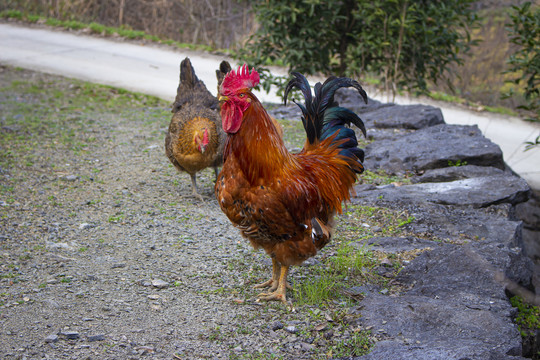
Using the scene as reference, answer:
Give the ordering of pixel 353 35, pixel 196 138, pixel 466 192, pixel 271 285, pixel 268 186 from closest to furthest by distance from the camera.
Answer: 1. pixel 268 186
2. pixel 271 285
3. pixel 196 138
4. pixel 466 192
5. pixel 353 35

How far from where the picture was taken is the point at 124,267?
16.5ft

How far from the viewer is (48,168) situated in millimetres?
7562

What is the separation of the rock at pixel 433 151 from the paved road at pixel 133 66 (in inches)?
81.6

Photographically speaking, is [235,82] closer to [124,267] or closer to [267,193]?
[267,193]

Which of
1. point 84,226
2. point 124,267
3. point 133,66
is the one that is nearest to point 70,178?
point 84,226

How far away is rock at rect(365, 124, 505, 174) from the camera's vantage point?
7371mm

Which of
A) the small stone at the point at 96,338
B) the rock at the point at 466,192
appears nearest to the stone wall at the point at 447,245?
the rock at the point at 466,192

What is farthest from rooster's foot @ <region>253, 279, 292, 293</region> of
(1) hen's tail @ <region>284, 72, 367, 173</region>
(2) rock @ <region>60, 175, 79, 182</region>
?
(2) rock @ <region>60, 175, 79, 182</region>

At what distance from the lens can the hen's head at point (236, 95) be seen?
4082 millimetres

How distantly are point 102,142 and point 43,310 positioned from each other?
5066mm

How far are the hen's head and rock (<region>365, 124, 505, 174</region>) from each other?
13.0 feet

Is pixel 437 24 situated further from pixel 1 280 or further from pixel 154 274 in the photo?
pixel 1 280

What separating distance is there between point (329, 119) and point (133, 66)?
34.6ft

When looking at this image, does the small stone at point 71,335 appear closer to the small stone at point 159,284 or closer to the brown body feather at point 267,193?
the small stone at point 159,284
